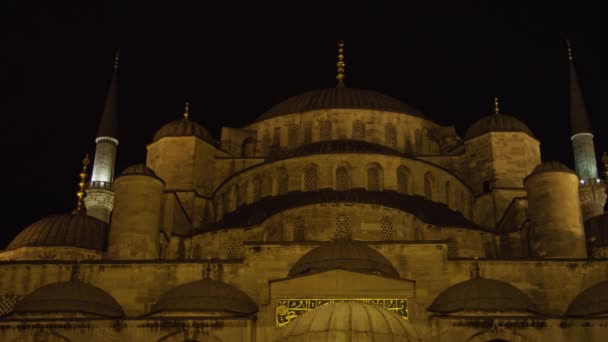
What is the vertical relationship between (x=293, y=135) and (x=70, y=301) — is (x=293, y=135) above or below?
above

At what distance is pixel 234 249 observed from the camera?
26.8 meters

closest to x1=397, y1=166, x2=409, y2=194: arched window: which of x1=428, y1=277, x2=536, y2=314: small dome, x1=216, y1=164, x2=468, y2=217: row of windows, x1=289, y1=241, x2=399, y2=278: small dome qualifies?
x1=216, y1=164, x2=468, y2=217: row of windows

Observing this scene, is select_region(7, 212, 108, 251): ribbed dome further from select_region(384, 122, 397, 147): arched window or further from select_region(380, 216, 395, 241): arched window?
select_region(384, 122, 397, 147): arched window

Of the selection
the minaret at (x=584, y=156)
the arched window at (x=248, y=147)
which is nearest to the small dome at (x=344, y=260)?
the arched window at (x=248, y=147)

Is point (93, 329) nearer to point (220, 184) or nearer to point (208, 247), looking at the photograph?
point (208, 247)

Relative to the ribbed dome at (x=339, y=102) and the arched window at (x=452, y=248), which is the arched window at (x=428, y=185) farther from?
the ribbed dome at (x=339, y=102)

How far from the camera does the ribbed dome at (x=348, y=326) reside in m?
11.9

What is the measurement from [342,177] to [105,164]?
38.1 ft

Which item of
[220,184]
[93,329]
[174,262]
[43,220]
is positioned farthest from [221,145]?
[93,329]

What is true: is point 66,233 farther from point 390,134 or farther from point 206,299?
point 390,134

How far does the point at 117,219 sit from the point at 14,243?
4.88 metres

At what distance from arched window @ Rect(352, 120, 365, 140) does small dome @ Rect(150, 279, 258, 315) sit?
37.2 feet

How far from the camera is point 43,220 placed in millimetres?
29188

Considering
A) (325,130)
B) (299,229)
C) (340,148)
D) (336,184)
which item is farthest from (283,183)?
(325,130)
